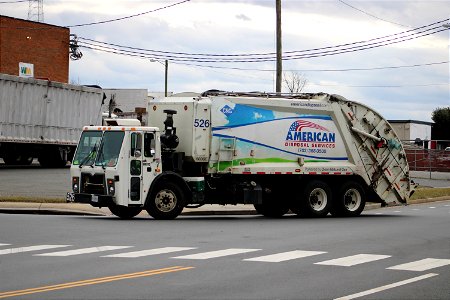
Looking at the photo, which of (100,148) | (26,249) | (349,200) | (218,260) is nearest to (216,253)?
(218,260)

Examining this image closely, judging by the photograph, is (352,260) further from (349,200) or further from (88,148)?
(349,200)

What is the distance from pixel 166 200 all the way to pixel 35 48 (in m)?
45.7

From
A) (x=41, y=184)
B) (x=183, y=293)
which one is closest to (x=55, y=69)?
(x=41, y=184)

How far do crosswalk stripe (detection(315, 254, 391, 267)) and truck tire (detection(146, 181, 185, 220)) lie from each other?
8446mm

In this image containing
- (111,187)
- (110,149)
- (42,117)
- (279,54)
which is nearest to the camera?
(111,187)

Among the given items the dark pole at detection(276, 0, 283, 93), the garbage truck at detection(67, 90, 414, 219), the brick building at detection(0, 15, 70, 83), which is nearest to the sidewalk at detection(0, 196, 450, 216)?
the garbage truck at detection(67, 90, 414, 219)

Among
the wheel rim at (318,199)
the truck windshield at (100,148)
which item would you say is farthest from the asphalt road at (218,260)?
the wheel rim at (318,199)

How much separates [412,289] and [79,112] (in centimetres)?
3479

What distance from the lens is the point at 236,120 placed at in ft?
78.3

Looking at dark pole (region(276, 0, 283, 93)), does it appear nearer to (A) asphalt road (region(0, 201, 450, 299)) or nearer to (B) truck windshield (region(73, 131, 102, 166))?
(B) truck windshield (region(73, 131, 102, 166))

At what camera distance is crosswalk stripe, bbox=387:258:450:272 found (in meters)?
13.4

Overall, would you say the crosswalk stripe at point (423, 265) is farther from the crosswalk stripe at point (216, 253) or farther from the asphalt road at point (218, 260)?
the crosswalk stripe at point (216, 253)

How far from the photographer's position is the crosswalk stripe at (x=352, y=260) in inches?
544

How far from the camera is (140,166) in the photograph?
72.9ft
